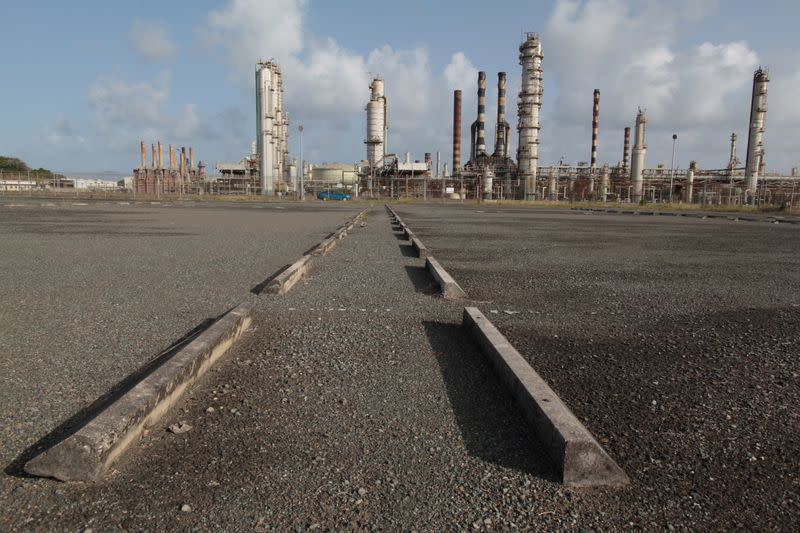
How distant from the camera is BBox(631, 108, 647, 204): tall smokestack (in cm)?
6291

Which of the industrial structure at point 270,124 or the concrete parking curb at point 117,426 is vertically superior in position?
the industrial structure at point 270,124

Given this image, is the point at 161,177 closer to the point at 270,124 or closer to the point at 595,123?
the point at 270,124

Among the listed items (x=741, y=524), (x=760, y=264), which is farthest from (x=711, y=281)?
(x=741, y=524)

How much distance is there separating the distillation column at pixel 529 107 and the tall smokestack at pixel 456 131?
9.11 meters

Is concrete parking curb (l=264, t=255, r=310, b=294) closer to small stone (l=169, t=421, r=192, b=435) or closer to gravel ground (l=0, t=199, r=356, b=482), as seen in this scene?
gravel ground (l=0, t=199, r=356, b=482)

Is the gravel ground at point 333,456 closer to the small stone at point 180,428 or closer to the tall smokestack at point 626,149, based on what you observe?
the small stone at point 180,428

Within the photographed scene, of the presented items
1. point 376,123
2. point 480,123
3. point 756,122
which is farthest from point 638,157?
point 376,123

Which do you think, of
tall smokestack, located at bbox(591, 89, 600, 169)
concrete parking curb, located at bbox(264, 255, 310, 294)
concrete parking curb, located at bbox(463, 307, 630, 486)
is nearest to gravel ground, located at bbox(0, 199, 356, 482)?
concrete parking curb, located at bbox(264, 255, 310, 294)

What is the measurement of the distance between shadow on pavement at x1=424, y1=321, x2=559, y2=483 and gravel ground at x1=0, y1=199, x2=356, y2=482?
6.20ft

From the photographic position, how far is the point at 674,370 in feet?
11.8

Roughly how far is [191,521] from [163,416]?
2.94 ft

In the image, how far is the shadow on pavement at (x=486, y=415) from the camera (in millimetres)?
2373

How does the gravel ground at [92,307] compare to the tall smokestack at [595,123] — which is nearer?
the gravel ground at [92,307]

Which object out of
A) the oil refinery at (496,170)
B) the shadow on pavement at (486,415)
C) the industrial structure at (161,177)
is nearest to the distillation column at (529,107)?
the oil refinery at (496,170)
